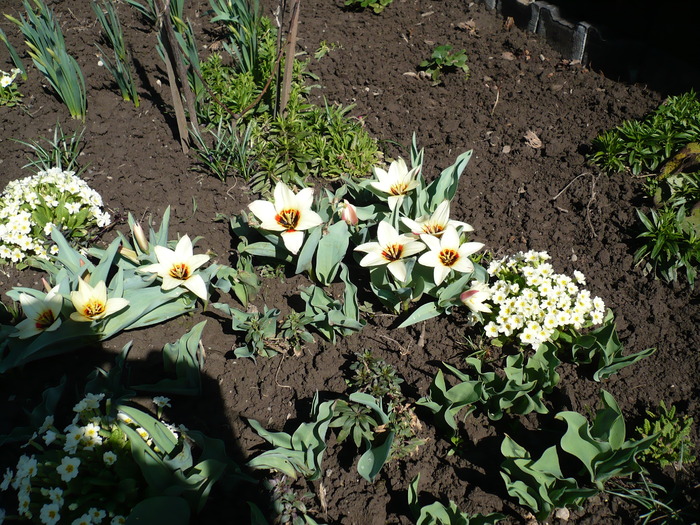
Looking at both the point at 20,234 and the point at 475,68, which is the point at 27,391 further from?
the point at 475,68

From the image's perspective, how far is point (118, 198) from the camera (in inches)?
121

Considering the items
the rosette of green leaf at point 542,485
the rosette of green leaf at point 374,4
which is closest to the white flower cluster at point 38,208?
the rosette of green leaf at point 542,485

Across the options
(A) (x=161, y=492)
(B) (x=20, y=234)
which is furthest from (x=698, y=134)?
(B) (x=20, y=234)

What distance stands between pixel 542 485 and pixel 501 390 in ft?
1.19

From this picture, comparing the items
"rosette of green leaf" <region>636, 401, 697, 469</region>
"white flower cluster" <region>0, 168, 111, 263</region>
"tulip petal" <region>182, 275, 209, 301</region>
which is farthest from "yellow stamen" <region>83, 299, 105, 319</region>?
"rosette of green leaf" <region>636, 401, 697, 469</region>

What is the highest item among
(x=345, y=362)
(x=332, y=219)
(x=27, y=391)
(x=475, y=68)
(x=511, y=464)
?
(x=475, y=68)

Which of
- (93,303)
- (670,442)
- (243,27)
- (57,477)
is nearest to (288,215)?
(93,303)

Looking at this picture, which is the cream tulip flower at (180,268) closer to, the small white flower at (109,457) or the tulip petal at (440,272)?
the small white flower at (109,457)

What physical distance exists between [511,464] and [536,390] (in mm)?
397

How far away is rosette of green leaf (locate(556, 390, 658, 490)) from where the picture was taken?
1.88 meters

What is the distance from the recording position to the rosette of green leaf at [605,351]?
2.22 m

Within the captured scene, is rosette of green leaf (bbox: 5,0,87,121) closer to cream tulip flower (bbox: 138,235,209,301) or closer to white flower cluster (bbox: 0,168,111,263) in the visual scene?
white flower cluster (bbox: 0,168,111,263)

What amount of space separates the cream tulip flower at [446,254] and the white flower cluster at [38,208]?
172 centimetres

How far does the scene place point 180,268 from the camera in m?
2.34
